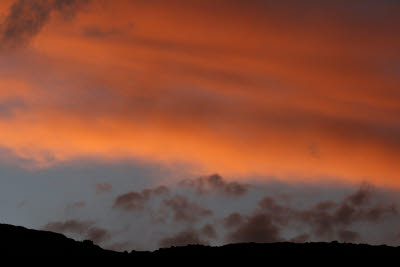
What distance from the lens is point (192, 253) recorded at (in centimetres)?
9400

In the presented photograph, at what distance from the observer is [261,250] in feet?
314

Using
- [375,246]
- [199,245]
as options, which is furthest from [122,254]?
[375,246]

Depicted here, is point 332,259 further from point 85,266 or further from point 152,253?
point 85,266

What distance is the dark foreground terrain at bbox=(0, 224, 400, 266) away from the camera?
299 ft

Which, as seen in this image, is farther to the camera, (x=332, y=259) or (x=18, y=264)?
(x=332, y=259)

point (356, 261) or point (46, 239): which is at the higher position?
point (46, 239)

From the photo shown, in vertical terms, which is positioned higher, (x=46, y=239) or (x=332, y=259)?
(x=46, y=239)

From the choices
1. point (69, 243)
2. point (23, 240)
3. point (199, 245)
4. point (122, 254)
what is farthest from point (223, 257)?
point (23, 240)

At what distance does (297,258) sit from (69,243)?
3078 centimetres

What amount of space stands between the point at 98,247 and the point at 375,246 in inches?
1508

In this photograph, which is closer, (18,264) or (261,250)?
(18,264)

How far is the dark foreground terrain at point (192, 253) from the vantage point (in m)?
91.2

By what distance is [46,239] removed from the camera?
313ft

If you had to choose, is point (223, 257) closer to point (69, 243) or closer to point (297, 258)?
point (297, 258)
